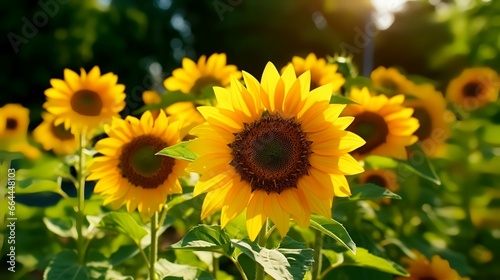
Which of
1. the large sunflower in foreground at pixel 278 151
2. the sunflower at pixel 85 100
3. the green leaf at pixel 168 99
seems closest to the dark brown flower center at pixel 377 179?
→ the green leaf at pixel 168 99

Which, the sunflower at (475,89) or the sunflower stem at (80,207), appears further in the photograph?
the sunflower at (475,89)

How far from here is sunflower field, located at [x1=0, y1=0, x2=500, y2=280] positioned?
159cm

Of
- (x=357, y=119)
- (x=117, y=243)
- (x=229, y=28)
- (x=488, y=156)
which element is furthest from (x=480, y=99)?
(x=229, y=28)

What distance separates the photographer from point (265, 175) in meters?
1.64

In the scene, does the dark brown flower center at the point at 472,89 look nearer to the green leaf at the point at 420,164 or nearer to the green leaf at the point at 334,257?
the green leaf at the point at 420,164

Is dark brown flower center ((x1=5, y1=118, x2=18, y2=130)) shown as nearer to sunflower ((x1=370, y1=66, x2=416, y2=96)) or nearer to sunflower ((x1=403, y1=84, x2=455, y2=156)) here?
sunflower ((x1=370, y1=66, x2=416, y2=96))

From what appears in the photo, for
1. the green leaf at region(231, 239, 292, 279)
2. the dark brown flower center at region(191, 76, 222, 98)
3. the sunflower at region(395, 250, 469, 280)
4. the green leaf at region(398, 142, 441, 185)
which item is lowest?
the green leaf at region(231, 239, 292, 279)

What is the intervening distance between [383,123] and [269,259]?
1.06 m

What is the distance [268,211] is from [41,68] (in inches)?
619

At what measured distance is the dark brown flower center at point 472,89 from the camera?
4.67m

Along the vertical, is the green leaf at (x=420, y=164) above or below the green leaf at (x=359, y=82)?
below

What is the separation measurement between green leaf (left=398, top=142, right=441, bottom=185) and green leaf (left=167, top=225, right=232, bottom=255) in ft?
2.65

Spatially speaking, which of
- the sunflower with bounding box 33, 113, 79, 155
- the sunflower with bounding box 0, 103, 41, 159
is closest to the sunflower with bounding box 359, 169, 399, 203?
the sunflower with bounding box 33, 113, 79, 155

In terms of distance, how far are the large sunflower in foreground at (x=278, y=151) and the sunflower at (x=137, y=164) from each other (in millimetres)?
470
